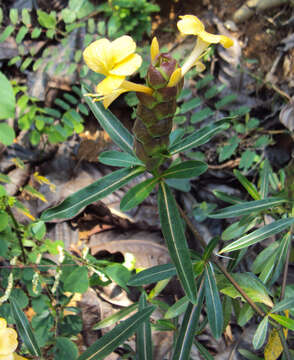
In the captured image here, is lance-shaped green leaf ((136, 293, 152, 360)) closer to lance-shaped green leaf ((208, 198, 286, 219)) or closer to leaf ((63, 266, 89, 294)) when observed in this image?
leaf ((63, 266, 89, 294))

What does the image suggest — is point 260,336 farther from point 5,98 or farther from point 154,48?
point 5,98

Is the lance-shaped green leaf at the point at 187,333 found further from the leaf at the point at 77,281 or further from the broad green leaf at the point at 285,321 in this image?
the leaf at the point at 77,281

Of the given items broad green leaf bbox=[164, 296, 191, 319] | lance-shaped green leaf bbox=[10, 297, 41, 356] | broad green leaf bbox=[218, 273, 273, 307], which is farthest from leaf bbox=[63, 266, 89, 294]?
broad green leaf bbox=[218, 273, 273, 307]

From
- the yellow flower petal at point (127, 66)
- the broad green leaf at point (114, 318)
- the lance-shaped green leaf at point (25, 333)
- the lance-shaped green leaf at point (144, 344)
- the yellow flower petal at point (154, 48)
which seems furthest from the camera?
the broad green leaf at point (114, 318)

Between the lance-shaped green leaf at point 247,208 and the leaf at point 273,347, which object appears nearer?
the leaf at point 273,347

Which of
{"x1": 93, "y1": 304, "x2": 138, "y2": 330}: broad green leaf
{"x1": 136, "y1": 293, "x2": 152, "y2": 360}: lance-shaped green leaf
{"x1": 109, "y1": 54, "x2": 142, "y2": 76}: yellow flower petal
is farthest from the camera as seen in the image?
{"x1": 93, "y1": 304, "x2": 138, "y2": 330}: broad green leaf

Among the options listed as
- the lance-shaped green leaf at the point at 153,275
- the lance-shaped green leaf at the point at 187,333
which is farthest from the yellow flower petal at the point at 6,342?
the lance-shaped green leaf at the point at 187,333

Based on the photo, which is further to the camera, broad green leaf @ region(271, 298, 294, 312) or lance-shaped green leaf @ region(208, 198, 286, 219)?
lance-shaped green leaf @ region(208, 198, 286, 219)
